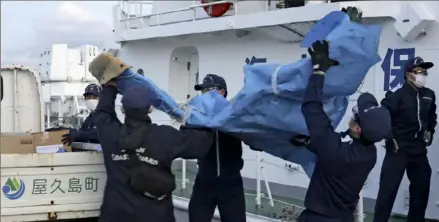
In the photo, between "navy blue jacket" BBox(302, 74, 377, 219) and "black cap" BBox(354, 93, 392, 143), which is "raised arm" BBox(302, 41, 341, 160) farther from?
"black cap" BBox(354, 93, 392, 143)

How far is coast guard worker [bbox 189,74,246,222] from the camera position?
4.67 metres

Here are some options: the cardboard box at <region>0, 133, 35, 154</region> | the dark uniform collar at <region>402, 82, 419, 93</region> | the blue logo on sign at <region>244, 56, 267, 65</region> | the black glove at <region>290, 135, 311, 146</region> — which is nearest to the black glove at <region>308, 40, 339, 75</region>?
the black glove at <region>290, 135, 311, 146</region>

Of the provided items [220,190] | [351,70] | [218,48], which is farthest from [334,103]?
[218,48]

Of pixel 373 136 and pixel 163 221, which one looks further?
pixel 163 221

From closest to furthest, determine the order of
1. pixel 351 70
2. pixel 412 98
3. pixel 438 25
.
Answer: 1. pixel 351 70
2. pixel 412 98
3. pixel 438 25

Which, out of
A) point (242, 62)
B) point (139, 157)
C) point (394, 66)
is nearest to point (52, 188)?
point (139, 157)

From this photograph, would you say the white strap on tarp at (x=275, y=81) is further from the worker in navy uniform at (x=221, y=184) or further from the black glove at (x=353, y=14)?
the worker in navy uniform at (x=221, y=184)

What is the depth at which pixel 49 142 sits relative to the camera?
204 inches

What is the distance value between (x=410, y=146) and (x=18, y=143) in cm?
348

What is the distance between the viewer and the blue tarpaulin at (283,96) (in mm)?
3678

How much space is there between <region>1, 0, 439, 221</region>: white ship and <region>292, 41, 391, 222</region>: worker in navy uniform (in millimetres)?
1452

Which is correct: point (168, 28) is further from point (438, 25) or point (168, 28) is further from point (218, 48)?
point (438, 25)

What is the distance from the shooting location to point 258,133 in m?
4.23

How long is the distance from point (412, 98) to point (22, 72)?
11.7ft
